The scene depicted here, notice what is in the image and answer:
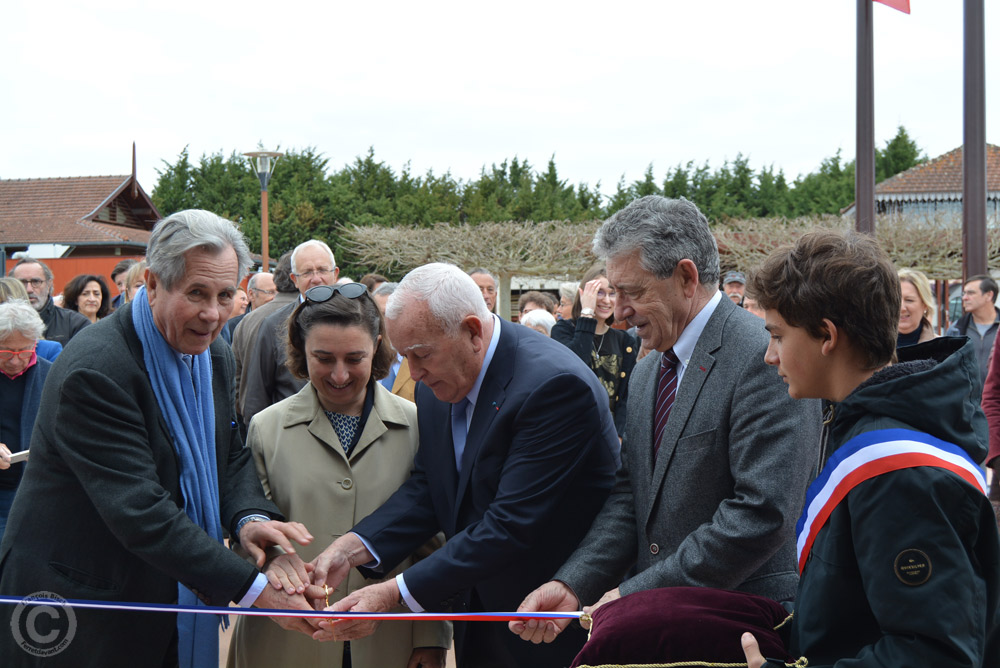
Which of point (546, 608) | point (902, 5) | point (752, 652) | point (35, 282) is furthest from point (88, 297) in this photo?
point (902, 5)

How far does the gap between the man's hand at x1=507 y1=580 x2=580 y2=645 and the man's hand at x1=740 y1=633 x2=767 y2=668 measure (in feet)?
2.75

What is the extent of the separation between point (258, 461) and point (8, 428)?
274 centimetres

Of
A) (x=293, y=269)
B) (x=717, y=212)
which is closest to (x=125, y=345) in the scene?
(x=293, y=269)

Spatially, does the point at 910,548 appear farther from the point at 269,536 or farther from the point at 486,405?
the point at 269,536

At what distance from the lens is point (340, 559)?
279 cm

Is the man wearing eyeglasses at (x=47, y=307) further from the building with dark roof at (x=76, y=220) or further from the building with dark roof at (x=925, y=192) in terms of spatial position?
the building with dark roof at (x=925, y=192)

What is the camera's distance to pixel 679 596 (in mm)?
1936

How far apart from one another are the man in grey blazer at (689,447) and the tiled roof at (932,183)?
33.4 m

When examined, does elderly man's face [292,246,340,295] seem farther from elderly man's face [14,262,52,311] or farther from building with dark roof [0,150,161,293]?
building with dark roof [0,150,161,293]

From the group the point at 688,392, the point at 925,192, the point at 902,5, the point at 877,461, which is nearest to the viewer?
the point at 877,461

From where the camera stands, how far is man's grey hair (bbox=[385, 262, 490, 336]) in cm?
267

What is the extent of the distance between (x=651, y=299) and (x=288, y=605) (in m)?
1.42

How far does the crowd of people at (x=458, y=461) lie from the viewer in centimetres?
185

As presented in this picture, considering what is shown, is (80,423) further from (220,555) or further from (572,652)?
(572,652)
